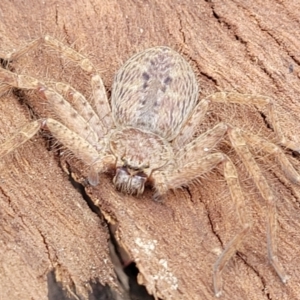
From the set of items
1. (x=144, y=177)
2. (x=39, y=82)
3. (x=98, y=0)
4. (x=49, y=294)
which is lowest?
(x=49, y=294)

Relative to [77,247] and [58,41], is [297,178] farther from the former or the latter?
[58,41]

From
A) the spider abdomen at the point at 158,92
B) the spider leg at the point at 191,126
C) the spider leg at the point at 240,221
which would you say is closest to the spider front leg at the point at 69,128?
the spider abdomen at the point at 158,92

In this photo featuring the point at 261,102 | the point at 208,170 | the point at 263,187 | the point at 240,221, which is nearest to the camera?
the point at 240,221

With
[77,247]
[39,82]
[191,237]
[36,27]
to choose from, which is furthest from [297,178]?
[36,27]

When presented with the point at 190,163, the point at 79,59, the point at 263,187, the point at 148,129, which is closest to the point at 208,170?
the point at 190,163

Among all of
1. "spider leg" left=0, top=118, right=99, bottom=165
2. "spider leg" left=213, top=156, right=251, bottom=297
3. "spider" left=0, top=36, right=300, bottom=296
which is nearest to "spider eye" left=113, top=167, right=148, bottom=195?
"spider" left=0, top=36, right=300, bottom=296

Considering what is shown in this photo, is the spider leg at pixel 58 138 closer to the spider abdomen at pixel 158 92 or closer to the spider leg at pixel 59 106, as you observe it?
the spider leg at pixel 59 106

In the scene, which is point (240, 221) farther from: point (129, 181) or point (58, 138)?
point (58, 138)
